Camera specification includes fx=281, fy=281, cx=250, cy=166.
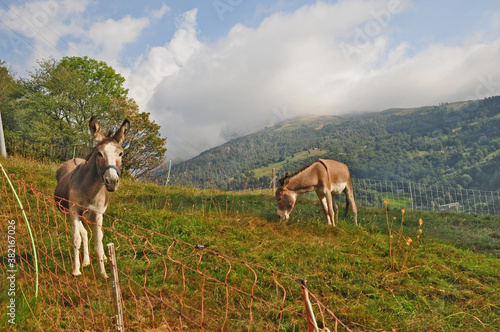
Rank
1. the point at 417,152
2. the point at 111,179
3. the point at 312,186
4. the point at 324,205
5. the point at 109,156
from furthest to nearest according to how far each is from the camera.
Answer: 1. the point at 417,152
2. the point at 312,186
3. the point at 324,205
4. the point at 109,156
5. the point at 111,179

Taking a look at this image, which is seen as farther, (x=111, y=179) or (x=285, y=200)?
(x=285, y=200)

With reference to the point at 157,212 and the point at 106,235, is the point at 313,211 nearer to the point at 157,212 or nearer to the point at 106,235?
the point at 157,212

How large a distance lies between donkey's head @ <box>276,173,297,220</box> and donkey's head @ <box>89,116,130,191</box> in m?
5.34

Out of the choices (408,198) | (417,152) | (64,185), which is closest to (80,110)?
(64,185)

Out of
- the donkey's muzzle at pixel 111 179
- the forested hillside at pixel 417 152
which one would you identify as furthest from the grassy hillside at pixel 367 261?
the forested hillside at pixel 417 152

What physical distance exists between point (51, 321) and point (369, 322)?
3908 mm

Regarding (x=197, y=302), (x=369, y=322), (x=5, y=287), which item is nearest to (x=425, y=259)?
(x=369, y=322)

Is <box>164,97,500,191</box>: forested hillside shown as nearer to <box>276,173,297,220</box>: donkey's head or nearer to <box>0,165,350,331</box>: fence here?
<box>276,173,297,220</box>: donkey's head

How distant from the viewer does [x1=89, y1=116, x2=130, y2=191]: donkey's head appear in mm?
3703

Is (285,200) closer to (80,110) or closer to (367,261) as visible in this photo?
(367,261)

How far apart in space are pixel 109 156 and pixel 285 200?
5.65 meters

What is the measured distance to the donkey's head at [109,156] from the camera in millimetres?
3703

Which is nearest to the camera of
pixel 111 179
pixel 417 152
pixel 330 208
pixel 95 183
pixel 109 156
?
pixel 111 179

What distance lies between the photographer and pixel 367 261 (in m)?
5.52
